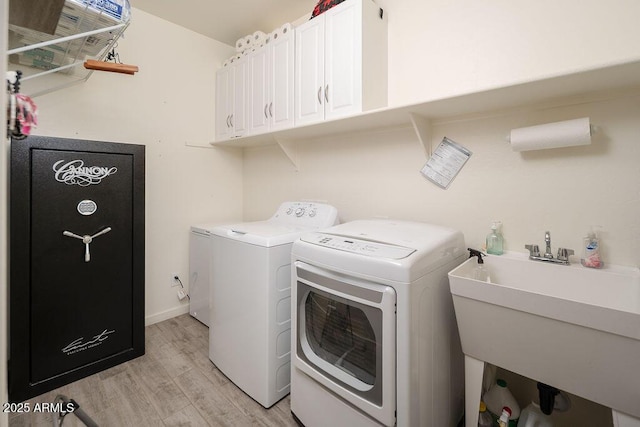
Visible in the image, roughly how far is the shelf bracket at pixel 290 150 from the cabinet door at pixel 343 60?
65 centimetres

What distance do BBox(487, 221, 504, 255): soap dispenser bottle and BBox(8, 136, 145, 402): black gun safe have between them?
2187 millimetres

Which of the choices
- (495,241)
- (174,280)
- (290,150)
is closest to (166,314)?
(174,280)

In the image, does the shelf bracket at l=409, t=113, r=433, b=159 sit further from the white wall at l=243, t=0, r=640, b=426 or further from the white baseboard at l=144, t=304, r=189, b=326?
the white baseboard at l=144, t=304, r=189, b=326

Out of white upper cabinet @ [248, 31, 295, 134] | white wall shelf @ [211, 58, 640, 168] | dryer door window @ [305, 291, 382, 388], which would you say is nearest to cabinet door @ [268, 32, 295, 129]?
white upper cabinet @ [248, 31, 295, 134]

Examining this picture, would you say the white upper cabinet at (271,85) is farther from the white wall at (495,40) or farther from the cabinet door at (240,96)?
the white wall at (495,40)

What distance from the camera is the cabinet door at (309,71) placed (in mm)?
1817

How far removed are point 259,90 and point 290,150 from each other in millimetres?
537

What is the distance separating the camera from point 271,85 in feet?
7.11

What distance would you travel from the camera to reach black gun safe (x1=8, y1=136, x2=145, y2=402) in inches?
60.8

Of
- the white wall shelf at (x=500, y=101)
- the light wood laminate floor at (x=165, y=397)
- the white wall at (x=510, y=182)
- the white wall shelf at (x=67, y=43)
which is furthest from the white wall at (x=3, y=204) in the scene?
the white wall at (x=510, y=182)

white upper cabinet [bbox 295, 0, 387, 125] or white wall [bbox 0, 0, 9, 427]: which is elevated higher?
white upper cabinet [bbox 295, 0, 387, 125]

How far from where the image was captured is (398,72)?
1.79 m

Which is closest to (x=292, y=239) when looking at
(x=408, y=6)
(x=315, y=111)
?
(x=315, y=111)

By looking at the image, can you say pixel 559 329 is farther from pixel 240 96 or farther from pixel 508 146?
pixel 240 96
